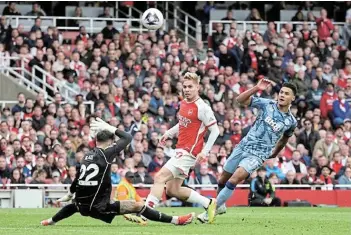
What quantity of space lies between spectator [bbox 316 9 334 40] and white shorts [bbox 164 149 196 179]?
18.0 meters

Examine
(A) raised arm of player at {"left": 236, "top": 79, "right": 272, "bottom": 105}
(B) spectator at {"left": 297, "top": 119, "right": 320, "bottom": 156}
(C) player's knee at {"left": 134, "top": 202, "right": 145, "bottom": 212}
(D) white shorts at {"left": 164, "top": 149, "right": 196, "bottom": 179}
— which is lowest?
(B) spectator at {"left": 297, "top": 119, "right": 320, "bottom": 156}

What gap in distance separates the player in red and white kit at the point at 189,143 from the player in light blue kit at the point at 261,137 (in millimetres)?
600

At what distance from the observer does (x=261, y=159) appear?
1834cm

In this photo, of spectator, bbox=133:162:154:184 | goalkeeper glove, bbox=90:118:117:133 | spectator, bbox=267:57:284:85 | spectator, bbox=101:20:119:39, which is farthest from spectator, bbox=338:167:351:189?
goalkeeper glove, bbox=90:118:117:133

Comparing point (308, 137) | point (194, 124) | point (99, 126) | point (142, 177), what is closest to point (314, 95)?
point (308, 137)

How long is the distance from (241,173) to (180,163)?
98 centimetres

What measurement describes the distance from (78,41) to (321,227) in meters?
14.9

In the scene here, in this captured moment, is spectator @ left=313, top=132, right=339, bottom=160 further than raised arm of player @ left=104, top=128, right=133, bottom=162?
Yes

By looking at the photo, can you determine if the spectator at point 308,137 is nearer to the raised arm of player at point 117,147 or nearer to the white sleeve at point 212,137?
the white sleeve at point 212,137

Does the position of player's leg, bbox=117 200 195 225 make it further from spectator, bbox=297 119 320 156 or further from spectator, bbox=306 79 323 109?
spectator, bbox=306 79 323 109

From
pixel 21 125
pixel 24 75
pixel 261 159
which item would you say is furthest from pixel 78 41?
pixel 261 159

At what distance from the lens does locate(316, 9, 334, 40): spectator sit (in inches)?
1391

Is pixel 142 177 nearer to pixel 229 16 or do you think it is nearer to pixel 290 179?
pixel 290 179

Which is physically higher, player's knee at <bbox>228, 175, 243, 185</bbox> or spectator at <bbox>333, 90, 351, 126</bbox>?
player's knee at <bbox>228, 175, 243, 185</bbox>
